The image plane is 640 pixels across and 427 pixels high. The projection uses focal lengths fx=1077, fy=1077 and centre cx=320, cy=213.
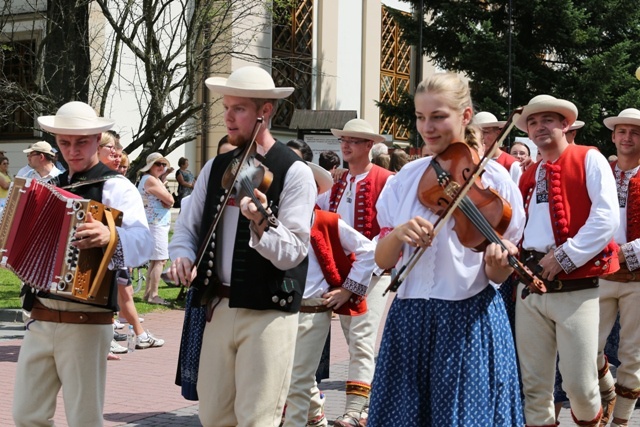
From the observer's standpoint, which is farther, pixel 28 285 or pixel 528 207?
pixel 528 207

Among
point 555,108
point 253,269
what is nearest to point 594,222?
point 555,108

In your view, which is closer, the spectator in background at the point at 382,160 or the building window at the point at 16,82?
the spectator in background at the point at 382,160

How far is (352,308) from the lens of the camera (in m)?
7.16

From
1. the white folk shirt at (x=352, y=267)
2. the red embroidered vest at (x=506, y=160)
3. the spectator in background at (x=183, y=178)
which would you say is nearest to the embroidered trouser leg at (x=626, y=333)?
the red embroidered vest at (x=506, y=160)

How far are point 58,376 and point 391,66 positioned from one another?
30537 millimetres

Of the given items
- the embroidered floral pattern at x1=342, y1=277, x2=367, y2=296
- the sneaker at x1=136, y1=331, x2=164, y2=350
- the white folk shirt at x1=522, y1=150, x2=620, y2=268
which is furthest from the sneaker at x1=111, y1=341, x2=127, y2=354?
the white folk shirt at x1=522, y1=150, x2=620, y2=268

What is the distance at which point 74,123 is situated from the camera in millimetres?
5379

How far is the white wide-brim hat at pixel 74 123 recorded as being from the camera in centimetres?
535

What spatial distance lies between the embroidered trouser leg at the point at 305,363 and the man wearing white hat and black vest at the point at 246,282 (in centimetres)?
168

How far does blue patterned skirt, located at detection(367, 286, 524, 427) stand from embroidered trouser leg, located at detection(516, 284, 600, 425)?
5.87 ft

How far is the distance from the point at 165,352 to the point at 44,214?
6.09 m

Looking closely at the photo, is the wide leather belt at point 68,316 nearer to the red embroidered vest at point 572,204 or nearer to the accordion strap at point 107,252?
the accordion strap at point 107,252

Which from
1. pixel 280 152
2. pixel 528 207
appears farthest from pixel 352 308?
pixel 280 152

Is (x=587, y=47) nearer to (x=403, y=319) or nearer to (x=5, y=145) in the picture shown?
(x=5, y=145)
